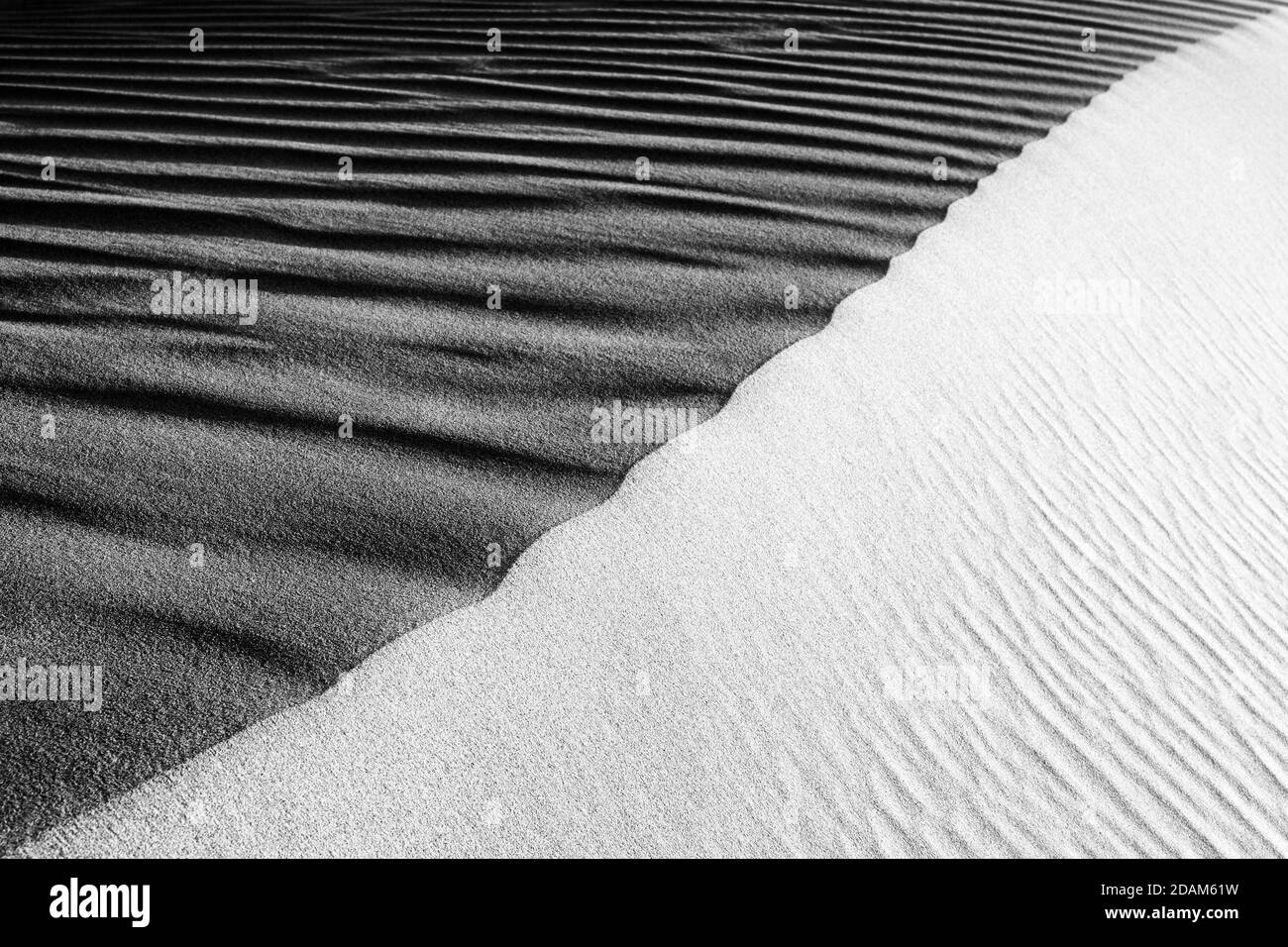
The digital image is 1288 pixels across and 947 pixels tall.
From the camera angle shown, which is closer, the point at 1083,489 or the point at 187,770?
the point at 187,770

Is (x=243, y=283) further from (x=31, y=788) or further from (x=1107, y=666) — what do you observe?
(x=1107, y=666)

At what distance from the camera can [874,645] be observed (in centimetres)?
286

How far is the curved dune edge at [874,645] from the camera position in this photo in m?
2.31

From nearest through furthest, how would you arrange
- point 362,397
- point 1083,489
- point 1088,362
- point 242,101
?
1. point 362,397
2. point 1083,489
3. point 1088,362
4. point 242,101

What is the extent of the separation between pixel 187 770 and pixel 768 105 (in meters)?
4.35

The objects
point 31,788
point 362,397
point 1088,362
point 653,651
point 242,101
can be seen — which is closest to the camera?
point 31,788

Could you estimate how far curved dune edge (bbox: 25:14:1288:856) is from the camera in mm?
2309

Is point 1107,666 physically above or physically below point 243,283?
below

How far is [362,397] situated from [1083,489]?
197 centimetres

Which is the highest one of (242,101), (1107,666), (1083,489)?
(242,101)

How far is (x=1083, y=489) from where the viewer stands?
370 centimetres

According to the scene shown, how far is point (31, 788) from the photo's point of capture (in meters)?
2.10
